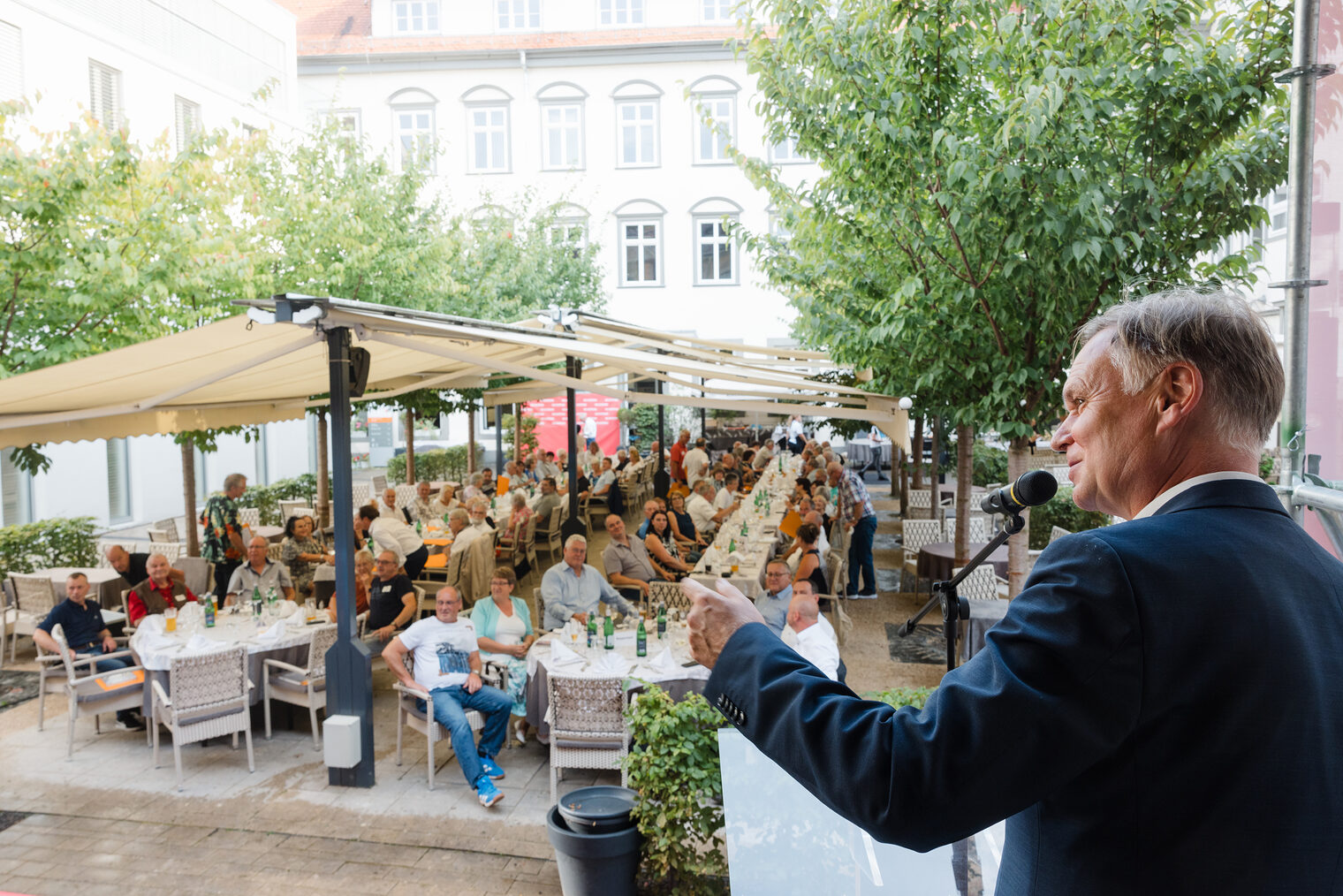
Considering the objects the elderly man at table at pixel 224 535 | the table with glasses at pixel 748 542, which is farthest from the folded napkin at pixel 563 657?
the elderly man at table at pixel 224 535

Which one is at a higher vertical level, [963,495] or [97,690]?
[963,495]

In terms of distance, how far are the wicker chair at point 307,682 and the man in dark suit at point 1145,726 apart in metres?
7.16

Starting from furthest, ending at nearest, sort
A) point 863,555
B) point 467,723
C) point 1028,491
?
point 863,555, point 467,723, point 1028,491

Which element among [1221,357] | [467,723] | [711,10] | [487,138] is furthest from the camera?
[711,10]

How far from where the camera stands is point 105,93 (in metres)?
17.7

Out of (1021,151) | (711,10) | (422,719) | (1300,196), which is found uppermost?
(711,10)

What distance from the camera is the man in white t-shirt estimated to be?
6.49 metres

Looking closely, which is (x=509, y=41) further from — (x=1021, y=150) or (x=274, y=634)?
(x=1021, y=150)

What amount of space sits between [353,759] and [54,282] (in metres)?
4.91

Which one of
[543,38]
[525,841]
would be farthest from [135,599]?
[543,38]

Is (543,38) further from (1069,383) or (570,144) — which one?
(1069,383)

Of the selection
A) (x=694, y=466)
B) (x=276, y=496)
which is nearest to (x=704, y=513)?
(x=694, y=466)

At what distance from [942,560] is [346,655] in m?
7.68

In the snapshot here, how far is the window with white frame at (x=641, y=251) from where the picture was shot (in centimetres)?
2927
